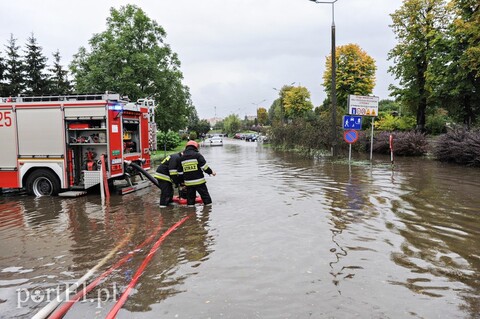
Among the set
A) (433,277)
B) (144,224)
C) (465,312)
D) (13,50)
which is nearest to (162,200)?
(144,224)

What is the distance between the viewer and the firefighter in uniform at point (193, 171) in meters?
8.75

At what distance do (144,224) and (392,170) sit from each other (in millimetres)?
11605

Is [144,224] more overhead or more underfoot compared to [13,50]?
more underfoot

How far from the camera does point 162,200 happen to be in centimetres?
920

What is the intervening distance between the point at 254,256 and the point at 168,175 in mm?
4340

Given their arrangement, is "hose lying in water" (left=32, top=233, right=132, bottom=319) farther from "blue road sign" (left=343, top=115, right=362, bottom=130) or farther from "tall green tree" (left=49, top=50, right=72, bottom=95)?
"tall green tree" (left=49, top=50, right=72, bottom=95)

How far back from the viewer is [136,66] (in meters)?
25.2

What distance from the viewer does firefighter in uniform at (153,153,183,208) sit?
905 centimetres

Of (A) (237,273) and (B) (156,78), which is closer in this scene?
(A) (237,273)

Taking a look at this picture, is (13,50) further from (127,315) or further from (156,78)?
(127,315)

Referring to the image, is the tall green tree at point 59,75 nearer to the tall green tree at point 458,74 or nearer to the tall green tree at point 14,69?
the tall green tree at point 14,69

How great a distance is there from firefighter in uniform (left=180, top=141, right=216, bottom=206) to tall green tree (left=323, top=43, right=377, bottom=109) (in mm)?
34776

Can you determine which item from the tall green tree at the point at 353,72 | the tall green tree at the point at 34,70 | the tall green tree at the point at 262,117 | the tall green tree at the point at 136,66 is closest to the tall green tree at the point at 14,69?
the tall green tree at the point at 34,70

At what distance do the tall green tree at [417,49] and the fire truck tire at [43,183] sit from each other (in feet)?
82.5
